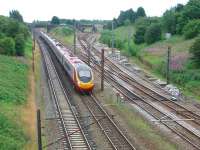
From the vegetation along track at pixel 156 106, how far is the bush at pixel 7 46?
1544 centimetres

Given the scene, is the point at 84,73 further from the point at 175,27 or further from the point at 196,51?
the point at 175,27

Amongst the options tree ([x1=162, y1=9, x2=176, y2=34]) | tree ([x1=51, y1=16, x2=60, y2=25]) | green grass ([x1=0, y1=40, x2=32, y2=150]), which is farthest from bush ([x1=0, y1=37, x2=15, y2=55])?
tree ([x1=51, y1=16, x2=60, y2=25])

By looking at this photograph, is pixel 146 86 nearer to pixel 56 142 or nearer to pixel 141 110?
pixel 141 110

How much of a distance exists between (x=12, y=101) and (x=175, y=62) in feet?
99.8

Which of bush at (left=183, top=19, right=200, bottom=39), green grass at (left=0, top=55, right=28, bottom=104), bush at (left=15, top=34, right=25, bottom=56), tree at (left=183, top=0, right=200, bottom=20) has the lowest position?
green grass at (left=0, top=55, right=28, bottom=104)

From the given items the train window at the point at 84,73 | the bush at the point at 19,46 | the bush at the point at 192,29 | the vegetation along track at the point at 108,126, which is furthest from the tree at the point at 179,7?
the vegetation along track at the point at 108,126

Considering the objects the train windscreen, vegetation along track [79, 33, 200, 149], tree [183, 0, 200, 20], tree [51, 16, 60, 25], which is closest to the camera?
vegetation along track [79, 33, 200, 149]

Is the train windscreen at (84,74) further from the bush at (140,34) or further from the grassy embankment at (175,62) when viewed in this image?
the bush at (140,34)

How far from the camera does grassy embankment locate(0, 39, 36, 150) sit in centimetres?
3016

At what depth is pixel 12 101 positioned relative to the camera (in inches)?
1577

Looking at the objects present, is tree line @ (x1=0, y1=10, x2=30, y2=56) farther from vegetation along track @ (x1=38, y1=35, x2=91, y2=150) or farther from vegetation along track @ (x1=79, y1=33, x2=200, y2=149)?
vegetation along track @ (x1=38, y1=35, x2=91, y2=150)

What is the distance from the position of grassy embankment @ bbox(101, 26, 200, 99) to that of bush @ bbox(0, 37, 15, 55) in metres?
20.0

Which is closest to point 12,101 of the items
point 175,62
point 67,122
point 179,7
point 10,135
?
point 67,122

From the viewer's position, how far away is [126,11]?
513 feet
